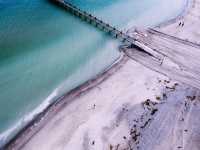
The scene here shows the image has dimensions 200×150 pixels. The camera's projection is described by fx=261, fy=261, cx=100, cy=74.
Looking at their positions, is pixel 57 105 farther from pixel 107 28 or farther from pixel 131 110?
pixel 107 28

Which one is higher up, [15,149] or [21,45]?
[21,45]

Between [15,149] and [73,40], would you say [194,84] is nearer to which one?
[73,40]

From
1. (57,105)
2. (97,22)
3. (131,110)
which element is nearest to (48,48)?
(97,22)

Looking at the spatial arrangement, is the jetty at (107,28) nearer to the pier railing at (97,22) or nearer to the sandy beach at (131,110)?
the pier railing at (97,22)

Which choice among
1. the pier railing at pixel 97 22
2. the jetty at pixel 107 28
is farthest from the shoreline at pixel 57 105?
the pier railing at pixel 97 22

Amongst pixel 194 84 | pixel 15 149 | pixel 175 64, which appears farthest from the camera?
pixel 175 64

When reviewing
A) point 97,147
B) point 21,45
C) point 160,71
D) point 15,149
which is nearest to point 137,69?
point 160,71
